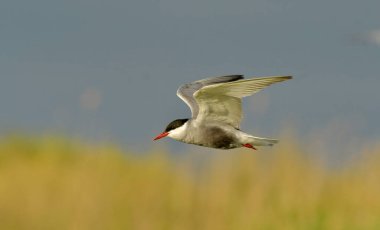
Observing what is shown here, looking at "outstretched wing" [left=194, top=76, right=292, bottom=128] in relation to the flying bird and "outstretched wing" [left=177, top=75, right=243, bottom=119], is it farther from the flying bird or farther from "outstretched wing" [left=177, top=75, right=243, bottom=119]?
"outstretched wing" [left=177, top=75, right=243, bottom=119]

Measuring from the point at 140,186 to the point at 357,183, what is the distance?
214cm

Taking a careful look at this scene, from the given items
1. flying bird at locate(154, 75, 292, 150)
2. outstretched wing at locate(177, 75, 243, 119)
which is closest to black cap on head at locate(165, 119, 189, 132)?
flying bird at locate(154, 75, 292, 150)

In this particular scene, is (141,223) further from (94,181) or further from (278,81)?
(278,81)

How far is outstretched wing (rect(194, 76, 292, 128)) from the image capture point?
7.46 metres

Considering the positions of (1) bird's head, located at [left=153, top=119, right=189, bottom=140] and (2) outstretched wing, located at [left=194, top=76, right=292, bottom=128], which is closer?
(2) outstretched wing, located at [left=194, top=76, right=292, bottom=128]

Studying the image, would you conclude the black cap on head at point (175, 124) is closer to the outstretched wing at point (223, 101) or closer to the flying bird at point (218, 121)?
the flying bird at point (218, 121)

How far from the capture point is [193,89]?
8.62m

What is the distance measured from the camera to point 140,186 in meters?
10.0

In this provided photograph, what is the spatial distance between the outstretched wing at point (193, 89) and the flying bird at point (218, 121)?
0.15m

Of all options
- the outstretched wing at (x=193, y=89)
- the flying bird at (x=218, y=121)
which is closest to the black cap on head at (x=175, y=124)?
the flying bird at (x=218, y=121)

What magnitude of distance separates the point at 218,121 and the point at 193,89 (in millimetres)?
865

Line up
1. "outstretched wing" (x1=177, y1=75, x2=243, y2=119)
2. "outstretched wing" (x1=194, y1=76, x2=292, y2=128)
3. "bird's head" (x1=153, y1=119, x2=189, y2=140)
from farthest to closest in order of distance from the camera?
1. "outstretched wing" (x1=177, y1=75, x2=243, y2=119)
2. "bird's head" (x1=153, y1=119, x2=189, y2=140)
3. "outstretched wing" (x1=194, y1=76, x2=292, y2=128)

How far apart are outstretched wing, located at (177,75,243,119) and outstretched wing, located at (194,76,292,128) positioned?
0.15 m

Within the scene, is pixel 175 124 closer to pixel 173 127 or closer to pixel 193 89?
pixel 173 127
